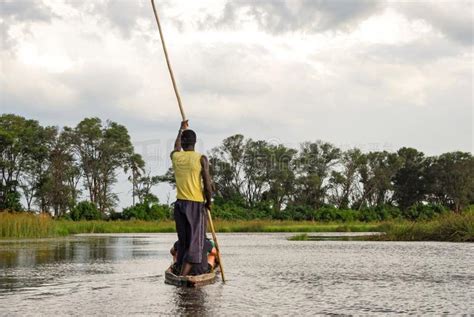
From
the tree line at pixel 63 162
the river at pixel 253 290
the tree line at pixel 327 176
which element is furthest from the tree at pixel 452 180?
the river at pixel 253 290

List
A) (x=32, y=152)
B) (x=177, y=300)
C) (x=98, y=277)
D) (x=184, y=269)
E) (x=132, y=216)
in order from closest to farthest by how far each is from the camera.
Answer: (x=177, y=300) < (x=184, y=269) < (x=98, y=277) < (x=132, y=216) < (x=32, y=152)

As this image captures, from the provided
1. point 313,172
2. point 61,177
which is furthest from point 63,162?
point 313,172

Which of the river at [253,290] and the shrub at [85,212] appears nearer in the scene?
the river at [253,290]

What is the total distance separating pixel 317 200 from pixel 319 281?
215 ft

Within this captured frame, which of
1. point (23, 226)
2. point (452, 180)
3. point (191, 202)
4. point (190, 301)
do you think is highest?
point (452, 180)

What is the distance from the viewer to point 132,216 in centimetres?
5775

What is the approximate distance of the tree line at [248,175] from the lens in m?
63.6

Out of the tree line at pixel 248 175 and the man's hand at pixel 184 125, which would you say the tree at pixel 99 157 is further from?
the man's hand at pixel 184 125

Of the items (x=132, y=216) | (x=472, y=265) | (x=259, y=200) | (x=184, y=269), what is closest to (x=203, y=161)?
(x=184, y=269)

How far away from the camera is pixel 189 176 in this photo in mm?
9320

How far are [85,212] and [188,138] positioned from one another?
1915 inches

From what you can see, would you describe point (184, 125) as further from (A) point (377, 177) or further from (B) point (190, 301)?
(A) point (377, 177)

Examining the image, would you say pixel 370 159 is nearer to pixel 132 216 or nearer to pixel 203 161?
pixel 132 216

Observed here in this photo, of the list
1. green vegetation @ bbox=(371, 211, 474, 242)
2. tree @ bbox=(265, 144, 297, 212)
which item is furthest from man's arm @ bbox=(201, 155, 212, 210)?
tree @ bbox=(265, 144, 297, 212)
